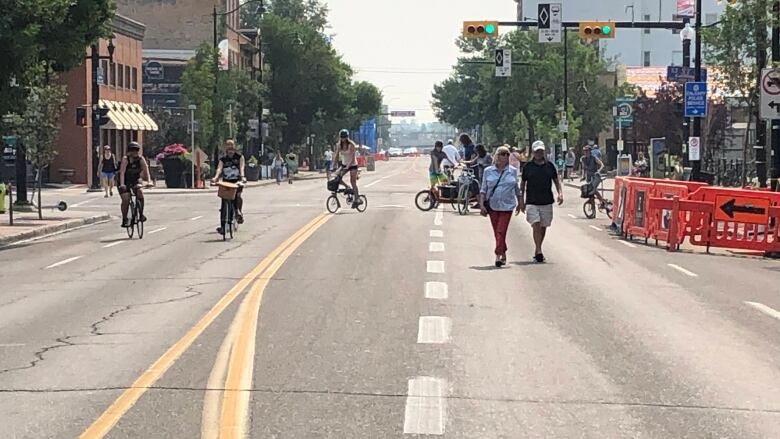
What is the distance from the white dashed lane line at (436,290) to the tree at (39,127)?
17.6 metres

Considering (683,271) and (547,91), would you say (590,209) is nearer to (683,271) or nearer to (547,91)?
(683,271)

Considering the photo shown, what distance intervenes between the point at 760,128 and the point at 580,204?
481 inches

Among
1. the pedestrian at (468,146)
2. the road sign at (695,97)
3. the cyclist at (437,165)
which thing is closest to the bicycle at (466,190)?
the cyclist at (437,165)

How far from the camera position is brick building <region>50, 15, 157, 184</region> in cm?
5638

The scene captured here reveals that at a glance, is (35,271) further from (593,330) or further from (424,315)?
(593,330)

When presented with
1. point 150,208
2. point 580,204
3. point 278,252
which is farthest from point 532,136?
point 278,252

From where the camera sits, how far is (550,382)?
884cm

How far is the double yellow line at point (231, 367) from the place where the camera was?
24.3ft

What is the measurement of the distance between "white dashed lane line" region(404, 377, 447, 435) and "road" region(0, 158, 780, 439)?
24 millimetres

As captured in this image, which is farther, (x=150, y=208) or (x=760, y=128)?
(x=150, y=208)

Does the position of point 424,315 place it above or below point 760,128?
below

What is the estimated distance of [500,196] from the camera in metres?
17.5

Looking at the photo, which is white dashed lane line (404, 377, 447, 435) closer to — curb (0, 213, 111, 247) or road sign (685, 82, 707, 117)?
curb (0, 213, 111, 247)

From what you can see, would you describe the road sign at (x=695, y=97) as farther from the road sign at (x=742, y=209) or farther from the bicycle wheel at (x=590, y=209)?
Result: the road sign at (x=742, y=209)
